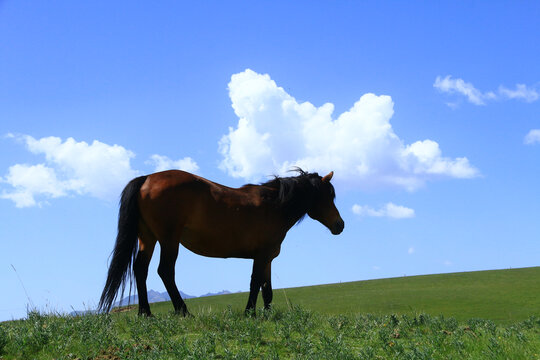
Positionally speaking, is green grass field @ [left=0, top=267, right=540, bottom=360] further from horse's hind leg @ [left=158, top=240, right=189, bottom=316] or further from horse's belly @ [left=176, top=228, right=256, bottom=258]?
horse's belly @ [left=176, top=228, right=256, bottom=258]

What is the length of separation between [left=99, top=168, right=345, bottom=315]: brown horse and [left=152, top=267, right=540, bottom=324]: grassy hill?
1564 millimetres

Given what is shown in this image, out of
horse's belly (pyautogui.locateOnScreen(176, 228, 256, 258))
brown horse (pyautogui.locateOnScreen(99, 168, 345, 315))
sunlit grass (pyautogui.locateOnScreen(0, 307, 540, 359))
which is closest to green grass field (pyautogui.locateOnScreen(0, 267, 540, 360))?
sunlit grass (pyautogui.locateOnScreen(0, 307, 540, 359))

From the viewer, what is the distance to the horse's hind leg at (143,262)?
8.71m

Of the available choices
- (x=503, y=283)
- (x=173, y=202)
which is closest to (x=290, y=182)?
(x=173, y=202)

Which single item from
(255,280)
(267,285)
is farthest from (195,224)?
(267,285)

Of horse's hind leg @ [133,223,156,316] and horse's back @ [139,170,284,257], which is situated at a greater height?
horse's back @ [139,170,284,257]

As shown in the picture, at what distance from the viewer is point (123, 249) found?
857cm

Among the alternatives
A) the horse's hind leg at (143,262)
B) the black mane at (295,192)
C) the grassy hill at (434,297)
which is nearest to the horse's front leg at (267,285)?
the grassy hill at (434,297)

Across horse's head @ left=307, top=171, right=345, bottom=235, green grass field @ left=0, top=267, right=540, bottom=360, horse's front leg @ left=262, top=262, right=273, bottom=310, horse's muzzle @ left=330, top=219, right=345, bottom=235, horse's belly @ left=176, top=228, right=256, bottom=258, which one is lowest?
green grass field @ left=0, top=267, right=540, bottom=360

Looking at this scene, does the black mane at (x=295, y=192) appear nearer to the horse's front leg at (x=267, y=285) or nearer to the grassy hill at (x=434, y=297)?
the horse's front leg at (x=267, y=285)

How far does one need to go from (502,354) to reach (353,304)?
7.46 m

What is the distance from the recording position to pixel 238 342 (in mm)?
6570

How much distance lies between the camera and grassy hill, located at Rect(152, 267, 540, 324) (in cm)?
1206

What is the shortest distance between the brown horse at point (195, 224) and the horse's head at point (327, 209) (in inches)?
17.8
